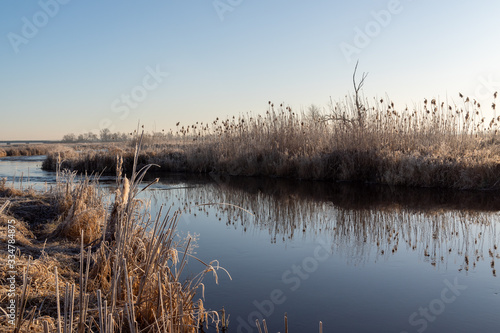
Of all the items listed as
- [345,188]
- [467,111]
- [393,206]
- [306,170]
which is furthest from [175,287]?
[467,111]

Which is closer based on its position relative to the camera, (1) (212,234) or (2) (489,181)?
(1) (212,234)

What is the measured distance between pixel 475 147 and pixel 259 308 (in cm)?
1011

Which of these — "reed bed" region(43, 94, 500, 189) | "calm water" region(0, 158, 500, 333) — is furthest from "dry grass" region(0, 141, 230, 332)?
"reed bed" region(43, 94, 500, 189)

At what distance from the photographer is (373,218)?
716 centimetres

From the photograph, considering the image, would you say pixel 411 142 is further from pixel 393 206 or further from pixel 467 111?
pixel 393 206

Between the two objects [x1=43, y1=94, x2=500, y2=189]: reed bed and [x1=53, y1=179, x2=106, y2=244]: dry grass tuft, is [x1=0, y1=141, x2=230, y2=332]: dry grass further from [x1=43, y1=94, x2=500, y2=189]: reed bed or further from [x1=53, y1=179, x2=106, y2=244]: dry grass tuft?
[x1=43, y1=94, x2=500, y2=189]: reed bed

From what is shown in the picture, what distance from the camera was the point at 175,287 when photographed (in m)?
2.80

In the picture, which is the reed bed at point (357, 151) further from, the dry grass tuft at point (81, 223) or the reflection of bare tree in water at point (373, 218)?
the dry grass tuft at point (81, 223)

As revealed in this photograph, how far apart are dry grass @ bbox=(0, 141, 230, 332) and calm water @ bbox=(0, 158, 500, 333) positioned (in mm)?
551

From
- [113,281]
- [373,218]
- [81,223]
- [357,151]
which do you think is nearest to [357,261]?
[373,218]

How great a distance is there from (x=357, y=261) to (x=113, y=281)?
11.2ft

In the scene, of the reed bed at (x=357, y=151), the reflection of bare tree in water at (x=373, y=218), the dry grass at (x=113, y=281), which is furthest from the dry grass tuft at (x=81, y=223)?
the reed bed at (x=357, y=151)

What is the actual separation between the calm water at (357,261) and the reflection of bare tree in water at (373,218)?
2cm

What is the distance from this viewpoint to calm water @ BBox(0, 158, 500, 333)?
11.4ft
